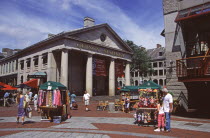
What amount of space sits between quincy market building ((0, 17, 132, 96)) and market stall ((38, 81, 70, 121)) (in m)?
12.7

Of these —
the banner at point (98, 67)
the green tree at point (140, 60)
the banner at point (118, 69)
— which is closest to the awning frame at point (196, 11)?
the banner at point (98, 67)

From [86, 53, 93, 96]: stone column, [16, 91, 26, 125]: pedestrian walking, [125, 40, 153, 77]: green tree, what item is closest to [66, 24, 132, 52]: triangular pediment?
[86, 53, 93, 96]: stone column

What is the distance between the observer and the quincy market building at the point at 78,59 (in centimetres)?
2811

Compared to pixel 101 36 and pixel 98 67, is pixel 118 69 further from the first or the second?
pixel 101 36

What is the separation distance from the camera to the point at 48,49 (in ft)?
98.9

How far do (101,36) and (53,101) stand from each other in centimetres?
2329

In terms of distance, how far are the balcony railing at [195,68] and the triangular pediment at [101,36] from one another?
59.9 feet

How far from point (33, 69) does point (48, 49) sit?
239 inches

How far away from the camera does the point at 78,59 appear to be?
33.6m

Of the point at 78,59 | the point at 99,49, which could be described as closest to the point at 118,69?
the point at 99,49

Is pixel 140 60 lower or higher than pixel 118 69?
higher

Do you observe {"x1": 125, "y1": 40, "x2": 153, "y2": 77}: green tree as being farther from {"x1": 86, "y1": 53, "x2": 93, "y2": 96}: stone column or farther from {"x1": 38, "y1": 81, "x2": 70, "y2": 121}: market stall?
{"x1": 38, "y1": 81, "x2": 70, "y2": 121}: market stall

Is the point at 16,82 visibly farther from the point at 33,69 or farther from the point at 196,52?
the point at 196,52

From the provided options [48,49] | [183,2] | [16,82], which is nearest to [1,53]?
[16,82]
